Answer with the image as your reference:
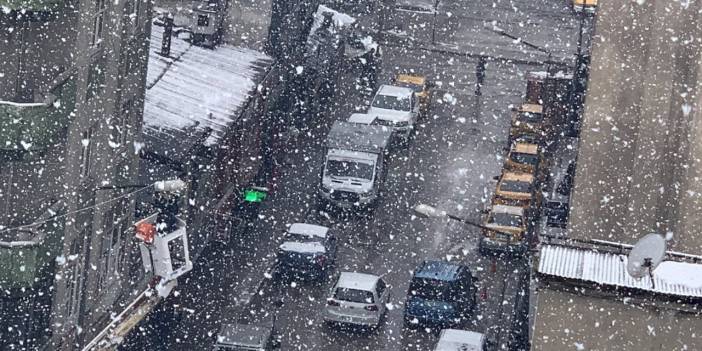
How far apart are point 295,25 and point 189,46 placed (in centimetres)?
468

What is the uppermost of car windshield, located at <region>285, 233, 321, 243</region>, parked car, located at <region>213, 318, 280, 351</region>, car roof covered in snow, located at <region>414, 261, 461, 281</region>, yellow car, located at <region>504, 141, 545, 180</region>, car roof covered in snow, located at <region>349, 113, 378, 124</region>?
car roof covered in snow, located at <region>349, 113, 378, 124</region>

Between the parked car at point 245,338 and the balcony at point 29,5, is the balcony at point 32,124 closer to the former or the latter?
the balcony at point 29,5

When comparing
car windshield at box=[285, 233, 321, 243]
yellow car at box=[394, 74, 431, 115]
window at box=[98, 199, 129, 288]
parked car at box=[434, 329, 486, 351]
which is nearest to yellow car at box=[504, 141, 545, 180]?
yellow car at box=[394, 74, 431, 115]

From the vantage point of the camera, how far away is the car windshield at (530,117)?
48.2 metres

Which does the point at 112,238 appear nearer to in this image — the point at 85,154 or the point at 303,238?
the point at 85,154

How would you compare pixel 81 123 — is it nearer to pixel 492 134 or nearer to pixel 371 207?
pixel 371 207

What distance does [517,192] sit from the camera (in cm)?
4284

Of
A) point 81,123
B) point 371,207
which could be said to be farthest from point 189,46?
point 81,123

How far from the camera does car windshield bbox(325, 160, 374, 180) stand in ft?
140

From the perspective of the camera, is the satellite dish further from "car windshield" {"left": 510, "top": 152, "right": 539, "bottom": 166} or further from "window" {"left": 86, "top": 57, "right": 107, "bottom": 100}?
"car windshield" {"left": 510, "top": 152, "right": 539, "bottom": 166}

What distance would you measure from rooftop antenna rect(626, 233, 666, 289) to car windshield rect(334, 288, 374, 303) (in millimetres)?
19845

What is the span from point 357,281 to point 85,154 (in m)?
9.70

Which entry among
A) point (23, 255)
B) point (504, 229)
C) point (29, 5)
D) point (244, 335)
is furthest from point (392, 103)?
Result: point (29, 5)

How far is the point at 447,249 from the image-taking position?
40.7 m
